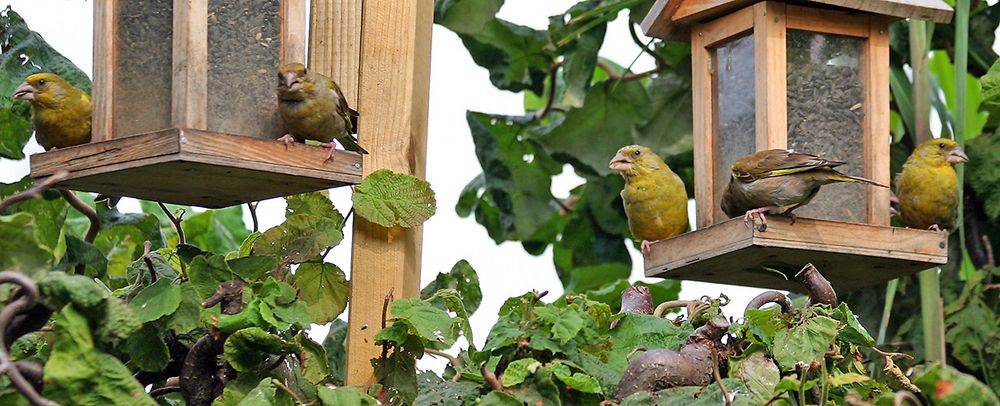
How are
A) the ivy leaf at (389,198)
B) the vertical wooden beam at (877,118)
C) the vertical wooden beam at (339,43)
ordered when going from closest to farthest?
the ivy leaf at (389,198) → the vertical wooden beam at (339,43) → the vertical wooden beam at (877,118)

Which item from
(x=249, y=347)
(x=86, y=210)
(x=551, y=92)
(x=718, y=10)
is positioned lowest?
(x=249, y=347)

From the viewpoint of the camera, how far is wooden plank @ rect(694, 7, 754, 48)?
513 centimetres

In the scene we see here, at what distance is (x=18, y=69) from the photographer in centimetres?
480

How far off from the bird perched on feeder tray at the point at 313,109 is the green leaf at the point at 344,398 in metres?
0.62

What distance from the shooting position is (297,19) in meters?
3.89

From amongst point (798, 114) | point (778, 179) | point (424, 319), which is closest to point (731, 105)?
point (798, 114)

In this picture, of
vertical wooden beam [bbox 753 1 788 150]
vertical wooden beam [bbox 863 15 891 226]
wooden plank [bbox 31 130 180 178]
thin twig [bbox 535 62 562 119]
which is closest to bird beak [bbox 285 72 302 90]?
wooden plank [bbox 31 130 180 178]

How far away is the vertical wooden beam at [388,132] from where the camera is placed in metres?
3.82

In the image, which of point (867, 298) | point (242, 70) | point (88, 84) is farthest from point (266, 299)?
point (867, 298)

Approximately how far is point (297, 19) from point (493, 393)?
1166 millimetres

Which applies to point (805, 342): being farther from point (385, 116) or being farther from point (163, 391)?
point (163, 391)

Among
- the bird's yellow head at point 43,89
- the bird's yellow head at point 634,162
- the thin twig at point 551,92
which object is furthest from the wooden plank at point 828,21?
the bird's yellow head at point 43,89

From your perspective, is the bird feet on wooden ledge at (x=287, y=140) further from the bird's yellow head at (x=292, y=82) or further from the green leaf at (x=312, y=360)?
the green leaf at (x=312, y=360)

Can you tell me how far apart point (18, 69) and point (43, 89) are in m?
0.75
